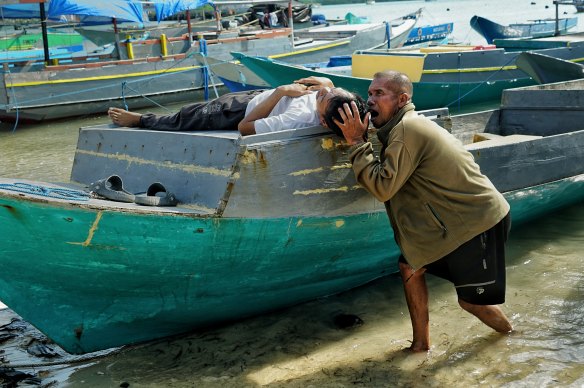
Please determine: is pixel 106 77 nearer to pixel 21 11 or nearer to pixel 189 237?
pixel 21 11

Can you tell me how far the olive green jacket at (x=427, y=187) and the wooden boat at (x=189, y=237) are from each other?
52 centimetres

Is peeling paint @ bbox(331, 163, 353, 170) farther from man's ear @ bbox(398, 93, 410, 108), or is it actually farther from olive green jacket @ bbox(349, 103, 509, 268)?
man's ear @ bbox(398, 93, 410, 108)

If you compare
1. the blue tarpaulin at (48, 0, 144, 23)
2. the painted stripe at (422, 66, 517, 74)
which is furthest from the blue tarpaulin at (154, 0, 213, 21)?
the painted stripe at (422, 66, 517, 74)

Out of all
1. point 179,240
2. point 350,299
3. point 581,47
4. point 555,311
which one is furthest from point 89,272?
point 581,47

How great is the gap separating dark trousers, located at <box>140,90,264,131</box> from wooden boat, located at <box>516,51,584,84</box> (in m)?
5.95

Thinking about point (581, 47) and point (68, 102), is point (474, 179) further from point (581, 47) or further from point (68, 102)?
point (68, 102)

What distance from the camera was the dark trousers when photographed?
463 centimetres

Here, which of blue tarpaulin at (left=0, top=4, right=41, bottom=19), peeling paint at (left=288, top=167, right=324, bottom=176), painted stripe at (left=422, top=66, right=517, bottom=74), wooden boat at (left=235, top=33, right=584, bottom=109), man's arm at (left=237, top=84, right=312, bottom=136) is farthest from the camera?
blue tarpaulin at (left=0, top=4, right=41, bottom=19)

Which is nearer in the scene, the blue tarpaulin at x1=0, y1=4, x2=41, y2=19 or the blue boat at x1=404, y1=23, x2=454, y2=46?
the blue tarpaulin at x1=0, y1=4, x2=41, y2=19

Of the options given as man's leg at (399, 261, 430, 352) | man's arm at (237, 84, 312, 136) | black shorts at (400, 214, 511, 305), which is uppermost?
man's arm at (237, 84, 312, 136)

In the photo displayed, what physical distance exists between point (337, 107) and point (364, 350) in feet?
4.79

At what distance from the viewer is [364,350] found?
419 centimetres

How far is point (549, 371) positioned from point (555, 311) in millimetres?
803

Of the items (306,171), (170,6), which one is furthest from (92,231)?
(170,6)
